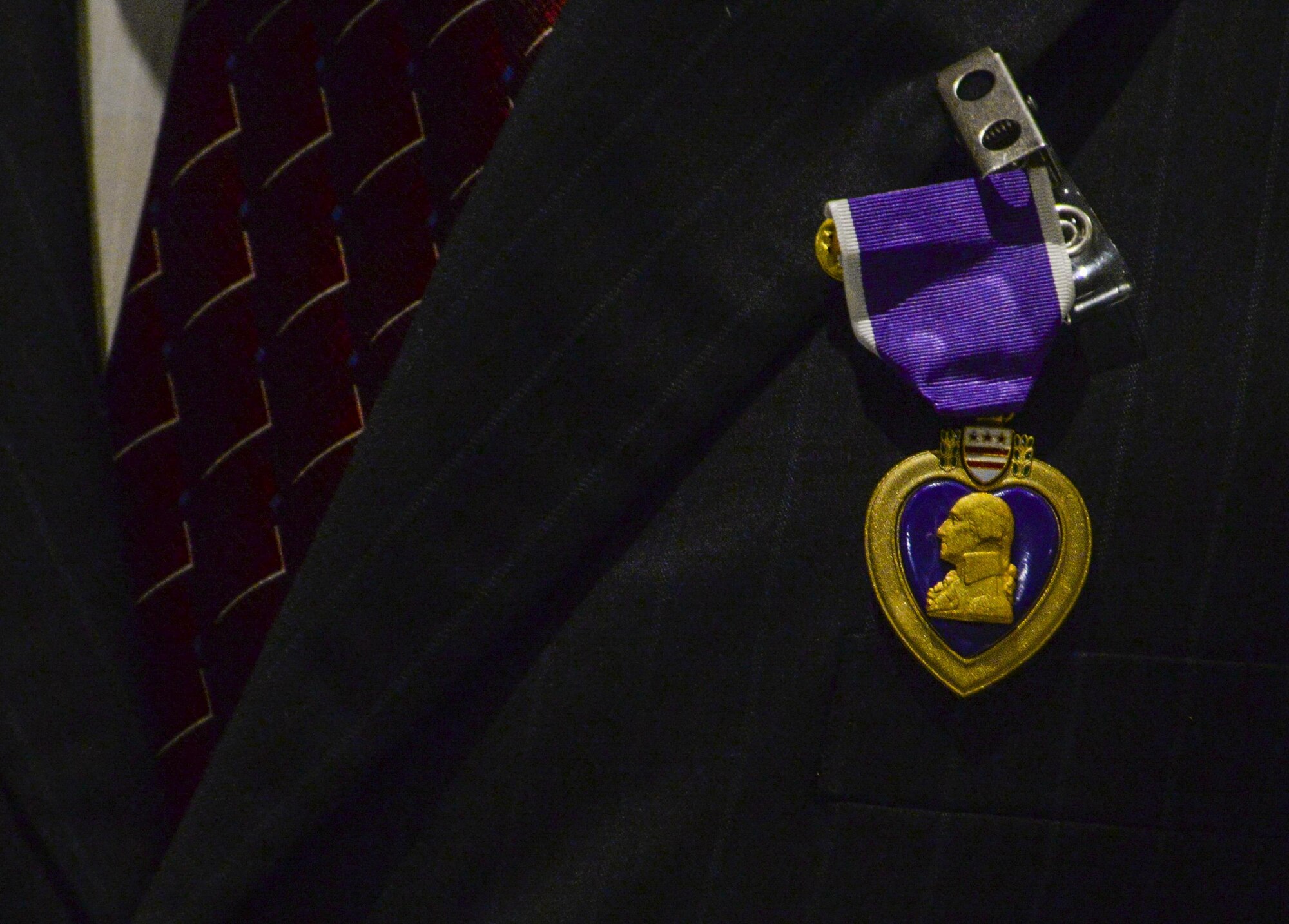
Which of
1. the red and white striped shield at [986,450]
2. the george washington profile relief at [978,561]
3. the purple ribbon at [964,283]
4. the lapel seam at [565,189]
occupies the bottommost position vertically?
the george washington profile relief at [978,561]

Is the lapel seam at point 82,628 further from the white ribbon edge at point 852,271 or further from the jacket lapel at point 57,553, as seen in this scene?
the white ribbon edge at point 852,271

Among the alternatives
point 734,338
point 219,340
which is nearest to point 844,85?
point 734,338

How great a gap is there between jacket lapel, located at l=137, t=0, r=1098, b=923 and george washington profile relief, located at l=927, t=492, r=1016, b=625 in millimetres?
139

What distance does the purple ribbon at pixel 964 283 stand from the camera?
22.2 inches

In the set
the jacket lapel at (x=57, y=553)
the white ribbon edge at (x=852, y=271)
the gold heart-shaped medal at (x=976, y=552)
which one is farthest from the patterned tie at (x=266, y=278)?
the gold heart-shaped medal at (x=976, y=552)

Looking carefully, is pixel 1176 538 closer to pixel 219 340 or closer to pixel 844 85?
pixel 844 85

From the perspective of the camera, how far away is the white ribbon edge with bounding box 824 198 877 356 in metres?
0.57

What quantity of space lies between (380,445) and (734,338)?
21 centimetres

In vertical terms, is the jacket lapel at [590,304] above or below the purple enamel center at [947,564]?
above

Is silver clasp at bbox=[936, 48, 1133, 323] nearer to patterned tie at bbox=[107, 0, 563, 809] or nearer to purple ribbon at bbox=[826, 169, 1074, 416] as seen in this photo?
purple ribbon at bbox=[826, 169, 1074, 416]

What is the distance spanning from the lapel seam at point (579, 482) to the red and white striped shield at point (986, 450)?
141mm

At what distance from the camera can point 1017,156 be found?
541mm

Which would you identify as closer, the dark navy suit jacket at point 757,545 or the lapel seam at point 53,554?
the dark navy suit jacket at point 757,545

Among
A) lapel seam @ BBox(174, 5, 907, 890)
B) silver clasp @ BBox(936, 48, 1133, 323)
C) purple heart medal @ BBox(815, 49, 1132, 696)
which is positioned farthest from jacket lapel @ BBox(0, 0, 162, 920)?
silver clasp @ BBox(936, 48, 1133, 323)
